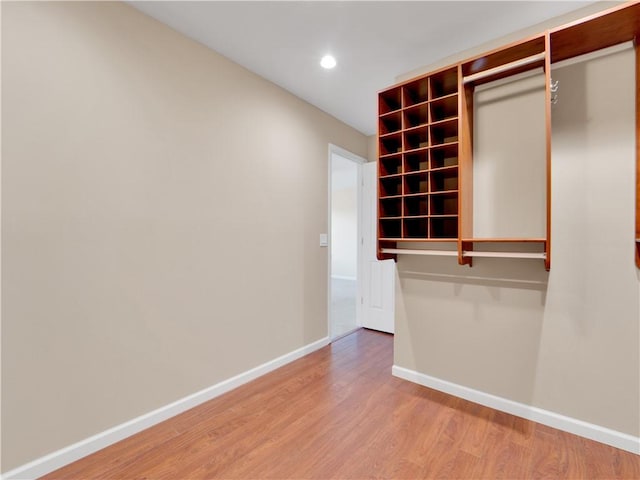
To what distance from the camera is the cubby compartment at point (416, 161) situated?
237 centimetres

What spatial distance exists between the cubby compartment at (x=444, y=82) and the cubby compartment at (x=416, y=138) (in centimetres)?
26

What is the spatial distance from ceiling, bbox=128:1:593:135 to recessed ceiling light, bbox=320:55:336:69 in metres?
0.04

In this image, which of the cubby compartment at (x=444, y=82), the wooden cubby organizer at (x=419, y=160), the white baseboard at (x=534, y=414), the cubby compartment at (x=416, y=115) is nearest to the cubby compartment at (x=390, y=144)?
the wooden cubby organizer at (x=419, y=160)

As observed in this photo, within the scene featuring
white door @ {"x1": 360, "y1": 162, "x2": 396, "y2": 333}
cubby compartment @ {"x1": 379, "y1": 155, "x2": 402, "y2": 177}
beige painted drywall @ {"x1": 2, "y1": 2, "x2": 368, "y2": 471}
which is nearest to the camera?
beige painted drywall @ {"x1": 2, "y1": 2, "x2": 368, "y2": 471}

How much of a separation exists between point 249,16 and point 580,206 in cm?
241

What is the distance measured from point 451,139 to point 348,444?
227cm

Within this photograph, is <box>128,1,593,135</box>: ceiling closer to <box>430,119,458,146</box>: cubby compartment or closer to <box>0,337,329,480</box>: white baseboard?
<box>430,119,458,146</box>: cubby compartment

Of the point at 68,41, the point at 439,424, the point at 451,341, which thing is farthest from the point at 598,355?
the point at 68,41

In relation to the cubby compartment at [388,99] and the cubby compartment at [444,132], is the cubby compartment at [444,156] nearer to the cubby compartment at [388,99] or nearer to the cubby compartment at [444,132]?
the cubby compartment at [444,132]

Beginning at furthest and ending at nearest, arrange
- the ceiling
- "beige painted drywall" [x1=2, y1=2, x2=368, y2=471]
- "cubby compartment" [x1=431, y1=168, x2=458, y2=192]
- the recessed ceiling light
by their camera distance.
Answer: the recessed ceiling light, "cubby compartment" [x1=431, y1=168, x2=458, y2=192], the ceiling, "beige painted drywall" [x1=2, y1=2, x2=368, y2=471]

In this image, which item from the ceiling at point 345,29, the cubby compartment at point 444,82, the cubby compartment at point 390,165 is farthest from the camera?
the cubby compartment at point 390,165

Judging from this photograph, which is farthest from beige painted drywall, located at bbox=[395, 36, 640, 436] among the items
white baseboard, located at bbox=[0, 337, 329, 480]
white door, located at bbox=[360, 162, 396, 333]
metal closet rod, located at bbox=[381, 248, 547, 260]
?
white baseboard, located at bbox=[0, 337, 329, 480]

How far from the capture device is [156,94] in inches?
79.6

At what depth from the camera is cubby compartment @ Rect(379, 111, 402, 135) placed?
2462 millimetres
